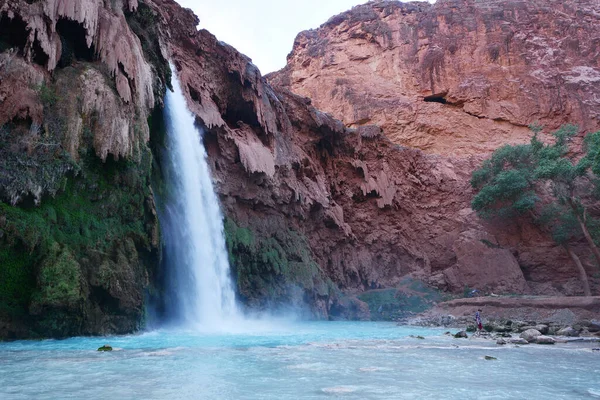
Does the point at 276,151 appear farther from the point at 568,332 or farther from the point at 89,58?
the point at 568,332

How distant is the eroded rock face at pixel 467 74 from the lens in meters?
46.2

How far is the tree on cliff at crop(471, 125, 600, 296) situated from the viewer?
3138 centimetres

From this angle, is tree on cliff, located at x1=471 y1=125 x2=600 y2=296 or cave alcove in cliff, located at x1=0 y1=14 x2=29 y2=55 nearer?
cave alcove in cliff, located at x1=0 y1=14 x2=29 y2=55

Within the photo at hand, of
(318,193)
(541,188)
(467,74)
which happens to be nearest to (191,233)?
(318,193)

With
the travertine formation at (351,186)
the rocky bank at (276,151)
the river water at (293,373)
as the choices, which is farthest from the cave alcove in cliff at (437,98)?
the river water at (293,373)

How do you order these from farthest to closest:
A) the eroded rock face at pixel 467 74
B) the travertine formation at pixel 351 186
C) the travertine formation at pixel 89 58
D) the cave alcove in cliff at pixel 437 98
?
the cave alcove in cliff at pixel 437 98, the eroded rock face at pixel 467 74, the travertine formation at pixel 351 186, the travertine formation at pixel 89 58

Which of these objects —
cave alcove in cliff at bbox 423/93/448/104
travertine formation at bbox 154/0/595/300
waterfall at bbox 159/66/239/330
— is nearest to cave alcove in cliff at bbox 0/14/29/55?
waterfall at bbox 159/66/239/330

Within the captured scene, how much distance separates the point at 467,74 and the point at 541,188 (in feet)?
57.5

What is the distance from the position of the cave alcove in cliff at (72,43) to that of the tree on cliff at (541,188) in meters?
28.2

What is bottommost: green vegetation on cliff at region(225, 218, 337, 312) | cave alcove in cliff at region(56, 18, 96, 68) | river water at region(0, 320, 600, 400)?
river water at region(0, 320, 600, 400)

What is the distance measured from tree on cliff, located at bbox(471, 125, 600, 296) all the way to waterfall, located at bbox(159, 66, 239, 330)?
2140 cm

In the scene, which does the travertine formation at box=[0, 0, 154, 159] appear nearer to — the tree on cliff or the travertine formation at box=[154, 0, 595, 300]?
the travertine formation at box=[154, 0, 595, 300]

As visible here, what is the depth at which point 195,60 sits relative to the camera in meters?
28.5

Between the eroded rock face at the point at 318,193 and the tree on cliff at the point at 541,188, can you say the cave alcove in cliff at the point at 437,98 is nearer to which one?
the eroded rock face at the point at 318,193
